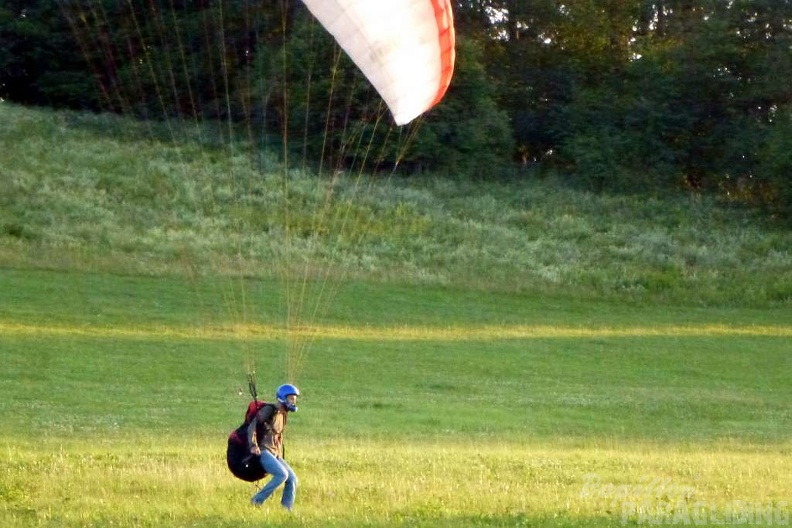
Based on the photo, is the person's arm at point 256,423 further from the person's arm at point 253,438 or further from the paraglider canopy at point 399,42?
the paraglider canopy at point 399,42

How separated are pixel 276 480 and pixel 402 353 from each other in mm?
14441

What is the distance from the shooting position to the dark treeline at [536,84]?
4550cm

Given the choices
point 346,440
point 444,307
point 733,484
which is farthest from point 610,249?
point 733,484

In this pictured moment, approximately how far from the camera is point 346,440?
13.8 m

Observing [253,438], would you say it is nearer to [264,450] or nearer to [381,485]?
[264,450]

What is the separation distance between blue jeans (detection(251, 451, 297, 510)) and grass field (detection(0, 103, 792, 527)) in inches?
5.7

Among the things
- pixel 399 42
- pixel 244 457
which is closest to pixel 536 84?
pixel 399 42

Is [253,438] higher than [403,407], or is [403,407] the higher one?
[253,438]

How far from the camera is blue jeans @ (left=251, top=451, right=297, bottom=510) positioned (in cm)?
793

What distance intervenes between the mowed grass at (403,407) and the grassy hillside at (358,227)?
198 cm

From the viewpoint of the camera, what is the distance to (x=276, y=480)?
26.1 feet

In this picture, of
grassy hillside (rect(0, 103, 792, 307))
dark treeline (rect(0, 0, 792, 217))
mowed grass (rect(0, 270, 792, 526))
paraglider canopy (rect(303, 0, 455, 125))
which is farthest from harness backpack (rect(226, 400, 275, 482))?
dark treeline (rect(0, 0, 792, 217))

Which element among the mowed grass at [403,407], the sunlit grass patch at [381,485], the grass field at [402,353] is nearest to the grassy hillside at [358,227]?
the grass field at [402,353]

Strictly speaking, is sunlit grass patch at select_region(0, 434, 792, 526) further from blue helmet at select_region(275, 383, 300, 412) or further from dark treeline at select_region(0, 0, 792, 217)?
dark treeline at select_region(0, 0, 792, 217)
